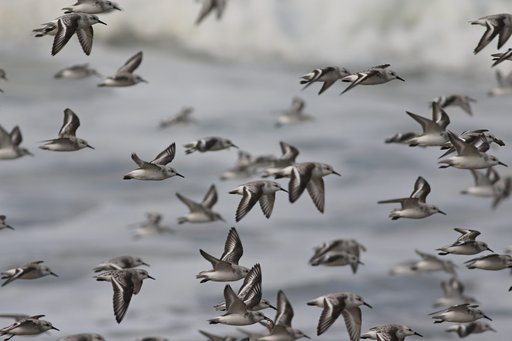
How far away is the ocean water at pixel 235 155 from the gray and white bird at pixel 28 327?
3.59 metres

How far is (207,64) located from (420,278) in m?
12.3

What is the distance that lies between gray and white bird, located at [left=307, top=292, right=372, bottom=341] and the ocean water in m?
3.85

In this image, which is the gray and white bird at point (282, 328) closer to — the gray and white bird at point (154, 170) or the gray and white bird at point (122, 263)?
the gray and white bird at point (154, 170)

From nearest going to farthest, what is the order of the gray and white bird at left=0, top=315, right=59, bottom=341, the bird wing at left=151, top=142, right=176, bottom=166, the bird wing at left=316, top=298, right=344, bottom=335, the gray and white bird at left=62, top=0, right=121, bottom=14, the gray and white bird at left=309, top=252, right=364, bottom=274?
the bird wing at left=316, top=298, right=344, bottom=335, the gray and white bird at left=0, top=315, right=59, bottom=341, the bird wing at left=151, top=142, right=176, bottom=166, the gray and white bird at left=62, top=0, right=121, bottom=14, the gray and white bird at left=309, top=252, right=364, bottom=274

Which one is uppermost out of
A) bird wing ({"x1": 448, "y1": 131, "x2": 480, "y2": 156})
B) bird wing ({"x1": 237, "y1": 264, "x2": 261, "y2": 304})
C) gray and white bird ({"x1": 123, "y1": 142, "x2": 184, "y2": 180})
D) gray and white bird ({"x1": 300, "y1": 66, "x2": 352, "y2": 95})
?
gray and white bird ({"x1": 300, "y1": 66, "x2": 352, "y2": 95})

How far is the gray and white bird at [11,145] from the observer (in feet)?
39.2

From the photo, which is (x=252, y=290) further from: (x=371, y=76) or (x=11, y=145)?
(x=11, y=145)

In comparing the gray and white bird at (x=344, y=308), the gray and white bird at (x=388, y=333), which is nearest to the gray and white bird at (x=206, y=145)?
the gray and white bird at (x=344, y=308)

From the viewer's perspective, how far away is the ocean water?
14969mm

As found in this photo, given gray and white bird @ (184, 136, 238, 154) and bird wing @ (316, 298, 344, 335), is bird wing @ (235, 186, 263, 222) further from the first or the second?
gray and white bird @ (184, 136, 238, 154)

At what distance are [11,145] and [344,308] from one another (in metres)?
3.95

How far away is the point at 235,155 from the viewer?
2162cm

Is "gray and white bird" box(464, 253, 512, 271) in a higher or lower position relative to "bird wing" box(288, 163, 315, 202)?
lower

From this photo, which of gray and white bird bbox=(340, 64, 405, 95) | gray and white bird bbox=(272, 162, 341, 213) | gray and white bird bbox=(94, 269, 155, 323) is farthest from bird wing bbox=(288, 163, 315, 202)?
gray and white bird bbox=(94, 269, 155, 323)
